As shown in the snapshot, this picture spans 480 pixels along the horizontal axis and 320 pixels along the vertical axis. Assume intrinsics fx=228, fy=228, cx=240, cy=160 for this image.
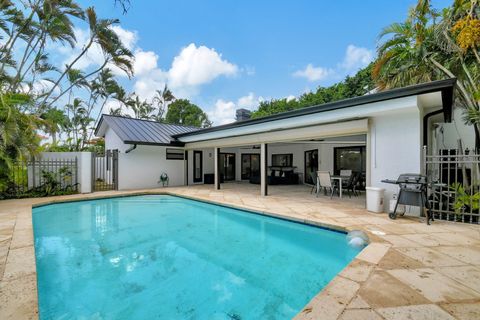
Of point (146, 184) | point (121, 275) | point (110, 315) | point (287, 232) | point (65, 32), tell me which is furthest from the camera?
point (146, 184)

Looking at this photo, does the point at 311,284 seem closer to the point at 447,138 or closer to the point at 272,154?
the point at 447,138

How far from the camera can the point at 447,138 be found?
9.16 meters

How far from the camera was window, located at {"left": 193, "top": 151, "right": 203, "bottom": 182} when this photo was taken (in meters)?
14.9

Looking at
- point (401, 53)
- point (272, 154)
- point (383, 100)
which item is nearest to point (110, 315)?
point (383, 100)

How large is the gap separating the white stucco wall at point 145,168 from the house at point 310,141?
49 millimetres

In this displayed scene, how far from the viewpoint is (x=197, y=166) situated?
49.6ft

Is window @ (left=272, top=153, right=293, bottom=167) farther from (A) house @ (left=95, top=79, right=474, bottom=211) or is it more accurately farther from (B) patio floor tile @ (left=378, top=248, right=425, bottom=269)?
(B) patio floor tile @ (left=378, top=248, right=425, bottom=269)

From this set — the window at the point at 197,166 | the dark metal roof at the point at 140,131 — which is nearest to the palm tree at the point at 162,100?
the dark metal roof at the point at 140,131

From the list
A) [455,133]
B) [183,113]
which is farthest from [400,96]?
[183,113]

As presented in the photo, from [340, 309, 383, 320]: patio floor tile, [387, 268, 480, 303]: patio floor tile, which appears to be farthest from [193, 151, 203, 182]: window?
[340, 309, 383, 320]: patio floor tile

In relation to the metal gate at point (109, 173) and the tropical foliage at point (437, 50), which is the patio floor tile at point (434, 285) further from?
the metal gate at point (109, 173)

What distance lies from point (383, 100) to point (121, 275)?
6832 mm

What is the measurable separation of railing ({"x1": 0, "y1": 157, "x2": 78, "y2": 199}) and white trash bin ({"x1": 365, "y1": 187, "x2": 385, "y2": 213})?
38.2 feet

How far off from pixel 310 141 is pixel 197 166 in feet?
25.7
